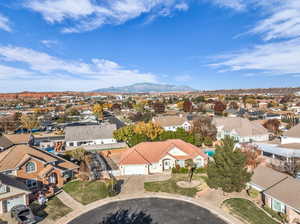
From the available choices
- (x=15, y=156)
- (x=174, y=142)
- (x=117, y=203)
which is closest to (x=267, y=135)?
(x=174, y=142)

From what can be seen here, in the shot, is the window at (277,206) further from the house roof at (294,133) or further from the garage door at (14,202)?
the garage door at (14,202)

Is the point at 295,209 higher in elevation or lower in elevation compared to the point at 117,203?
higher

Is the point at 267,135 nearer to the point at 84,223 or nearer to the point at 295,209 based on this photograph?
the point at 295,209

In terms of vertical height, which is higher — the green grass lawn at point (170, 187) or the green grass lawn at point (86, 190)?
the green grass lawn at point (86, 190)

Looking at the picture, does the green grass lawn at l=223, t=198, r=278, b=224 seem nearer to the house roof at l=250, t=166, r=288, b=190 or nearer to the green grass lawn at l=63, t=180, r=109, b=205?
the house roof at l=250, t=166, r=288, b=190

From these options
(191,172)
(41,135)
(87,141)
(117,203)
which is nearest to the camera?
(117,203)

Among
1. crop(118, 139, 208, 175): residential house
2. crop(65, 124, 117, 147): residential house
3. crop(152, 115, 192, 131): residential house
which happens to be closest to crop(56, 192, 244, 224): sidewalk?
crop(118, 139, 208, 175): residential house

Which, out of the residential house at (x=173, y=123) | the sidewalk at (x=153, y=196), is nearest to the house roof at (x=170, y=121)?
the residential house at (x=173, y=123)
